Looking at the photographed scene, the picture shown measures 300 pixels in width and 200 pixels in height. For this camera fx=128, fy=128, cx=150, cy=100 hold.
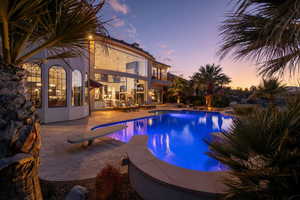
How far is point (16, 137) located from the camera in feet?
3.92

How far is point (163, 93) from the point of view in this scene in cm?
2970

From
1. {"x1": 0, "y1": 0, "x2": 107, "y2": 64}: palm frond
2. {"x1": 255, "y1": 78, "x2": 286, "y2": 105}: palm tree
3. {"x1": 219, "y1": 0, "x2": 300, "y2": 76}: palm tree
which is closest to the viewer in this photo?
{"x1": 0, "y1": 0, "x2": 107, "y2": 64}: palm frond

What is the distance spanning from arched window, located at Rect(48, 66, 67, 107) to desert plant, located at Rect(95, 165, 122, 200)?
879cm

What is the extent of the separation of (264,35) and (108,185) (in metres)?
3.45

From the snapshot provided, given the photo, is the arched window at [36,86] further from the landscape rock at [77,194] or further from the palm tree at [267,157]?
the palm tree at [267,157]

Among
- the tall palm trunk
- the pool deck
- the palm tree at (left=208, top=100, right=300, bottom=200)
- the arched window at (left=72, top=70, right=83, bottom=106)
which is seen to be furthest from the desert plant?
the arched window at (left=72, top=70, right=83, bottom=106)

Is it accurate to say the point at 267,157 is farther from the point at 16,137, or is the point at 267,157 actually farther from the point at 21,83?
the point at 21,83

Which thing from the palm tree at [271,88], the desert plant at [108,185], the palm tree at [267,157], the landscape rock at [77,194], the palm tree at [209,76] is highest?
the palm tree at [209,76]

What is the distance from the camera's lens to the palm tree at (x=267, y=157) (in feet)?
3.52

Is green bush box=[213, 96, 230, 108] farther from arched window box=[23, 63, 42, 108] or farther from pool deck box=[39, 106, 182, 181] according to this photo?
arched window box=[23, 63, 42, 108]

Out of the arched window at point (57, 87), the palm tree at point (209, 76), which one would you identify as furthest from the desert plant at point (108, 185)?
the palm tree at point (209, 76)

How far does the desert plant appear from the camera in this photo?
230cm

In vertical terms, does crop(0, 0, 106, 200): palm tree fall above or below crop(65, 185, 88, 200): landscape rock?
above

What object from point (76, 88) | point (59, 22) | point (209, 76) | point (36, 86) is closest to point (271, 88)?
point (209, 76)
